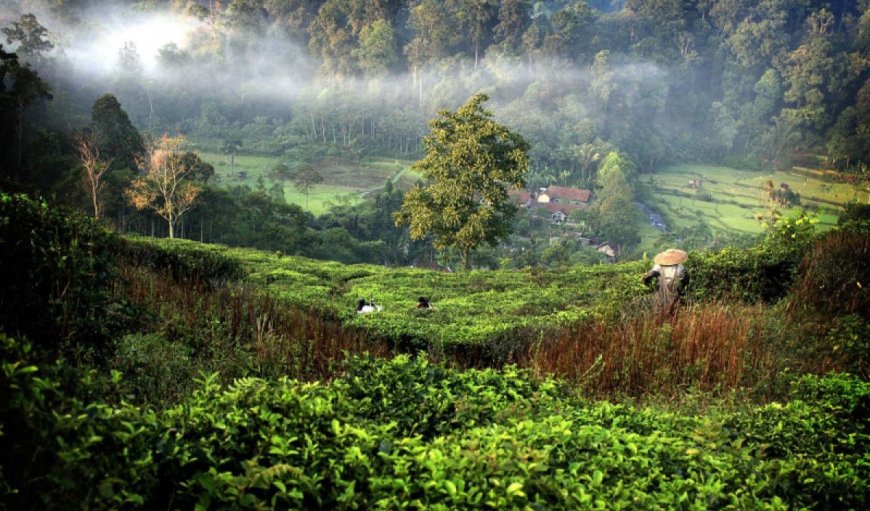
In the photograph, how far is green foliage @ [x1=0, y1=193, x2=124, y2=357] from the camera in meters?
3.57

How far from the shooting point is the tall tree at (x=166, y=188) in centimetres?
1948

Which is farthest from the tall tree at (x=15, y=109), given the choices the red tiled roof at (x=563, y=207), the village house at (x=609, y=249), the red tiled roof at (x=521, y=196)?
the red tiled roof at (x=563, y=207)

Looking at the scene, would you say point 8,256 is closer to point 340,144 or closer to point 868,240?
point 868,240

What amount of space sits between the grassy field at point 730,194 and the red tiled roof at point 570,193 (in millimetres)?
4532

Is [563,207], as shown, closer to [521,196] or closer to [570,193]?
[570,193]

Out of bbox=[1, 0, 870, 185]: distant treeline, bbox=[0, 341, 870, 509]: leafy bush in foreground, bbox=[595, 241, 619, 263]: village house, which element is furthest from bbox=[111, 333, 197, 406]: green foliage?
bbox=[1, 0, 870, 185]: distant treeline

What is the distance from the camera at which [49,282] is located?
3.78 m

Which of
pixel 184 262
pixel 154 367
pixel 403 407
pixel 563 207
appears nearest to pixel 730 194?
pixel 563 207

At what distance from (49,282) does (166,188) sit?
17.2 m

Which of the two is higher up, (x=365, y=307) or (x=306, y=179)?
(x=365, y=307)

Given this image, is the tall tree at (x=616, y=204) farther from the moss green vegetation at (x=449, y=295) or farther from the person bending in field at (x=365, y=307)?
the person bending in field at (x=365, y=307)

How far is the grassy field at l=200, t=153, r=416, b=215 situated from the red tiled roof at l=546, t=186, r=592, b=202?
8165mm

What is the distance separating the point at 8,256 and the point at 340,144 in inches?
1755

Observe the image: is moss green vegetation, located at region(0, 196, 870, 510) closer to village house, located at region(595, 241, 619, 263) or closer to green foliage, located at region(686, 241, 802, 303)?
green foliage, located at region(686, 241, 802, 303)
